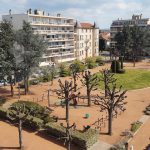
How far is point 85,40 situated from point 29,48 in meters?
61.2

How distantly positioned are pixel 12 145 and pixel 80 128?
9845mm

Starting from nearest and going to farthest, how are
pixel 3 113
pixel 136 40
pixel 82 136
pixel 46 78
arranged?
pixel 82 136
pixel 3 113
pixel 46 78
pixel 136 40

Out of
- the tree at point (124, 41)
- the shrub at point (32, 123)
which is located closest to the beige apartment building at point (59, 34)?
the tree at point (124, 41)

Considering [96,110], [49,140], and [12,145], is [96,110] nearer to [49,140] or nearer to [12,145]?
[49,140]

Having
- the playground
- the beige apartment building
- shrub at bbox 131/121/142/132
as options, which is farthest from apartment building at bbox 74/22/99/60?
shrub at bbox 131/121/142/132

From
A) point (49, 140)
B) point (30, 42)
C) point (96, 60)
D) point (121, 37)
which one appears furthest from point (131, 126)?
point (121, 37)

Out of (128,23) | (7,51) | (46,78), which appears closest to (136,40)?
(128,23)

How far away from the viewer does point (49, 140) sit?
33.7m

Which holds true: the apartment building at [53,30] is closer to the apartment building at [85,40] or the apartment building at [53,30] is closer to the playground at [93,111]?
the apartment building at [85,40]

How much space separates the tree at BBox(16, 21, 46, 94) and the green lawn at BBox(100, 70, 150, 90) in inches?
873

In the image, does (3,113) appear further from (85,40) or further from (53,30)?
Answer: (85,40)

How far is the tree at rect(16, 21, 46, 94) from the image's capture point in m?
50.9

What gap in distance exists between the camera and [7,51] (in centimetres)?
5091

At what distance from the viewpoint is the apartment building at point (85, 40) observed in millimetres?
104812
